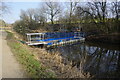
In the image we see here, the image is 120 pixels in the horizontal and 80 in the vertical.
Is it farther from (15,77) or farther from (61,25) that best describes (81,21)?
(15,77)

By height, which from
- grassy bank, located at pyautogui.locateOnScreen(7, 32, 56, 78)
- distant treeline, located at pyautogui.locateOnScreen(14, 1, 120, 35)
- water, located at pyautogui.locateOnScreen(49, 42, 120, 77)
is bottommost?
water, located at pyautogui.locateOnScreen(49, 42, 120, 77)

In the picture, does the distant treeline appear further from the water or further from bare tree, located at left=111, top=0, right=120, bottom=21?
the water

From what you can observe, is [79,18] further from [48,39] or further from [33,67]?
[33,67]

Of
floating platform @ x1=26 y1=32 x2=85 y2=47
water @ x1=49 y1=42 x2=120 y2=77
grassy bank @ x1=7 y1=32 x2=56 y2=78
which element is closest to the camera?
grassy bank @ x1=7 y1=32 x2=56 y2=78

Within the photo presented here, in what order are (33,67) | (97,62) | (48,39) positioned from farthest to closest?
(48,39) → (97,62) → (33,67)

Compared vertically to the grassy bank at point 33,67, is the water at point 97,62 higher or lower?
lower

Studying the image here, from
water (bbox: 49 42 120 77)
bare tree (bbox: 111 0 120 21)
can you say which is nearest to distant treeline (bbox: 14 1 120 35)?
bare tree (bbox: 111 0 120 21)

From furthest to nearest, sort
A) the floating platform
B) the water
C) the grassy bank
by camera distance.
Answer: the floating platform → the water → the grassy bank

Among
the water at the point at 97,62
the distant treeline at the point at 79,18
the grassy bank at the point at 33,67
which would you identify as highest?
the distant treeline at the point at 79,18

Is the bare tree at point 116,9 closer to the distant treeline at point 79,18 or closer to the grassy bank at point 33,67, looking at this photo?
the distant treeline at point 79,18

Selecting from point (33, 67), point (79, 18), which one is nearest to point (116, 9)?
point (79, 18)

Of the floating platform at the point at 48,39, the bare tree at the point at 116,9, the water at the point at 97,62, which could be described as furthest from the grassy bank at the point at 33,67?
the bare tree at the point at 116,9

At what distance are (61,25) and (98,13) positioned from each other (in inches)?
445

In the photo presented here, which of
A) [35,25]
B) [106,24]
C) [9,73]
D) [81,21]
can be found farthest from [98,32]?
[9,73]
